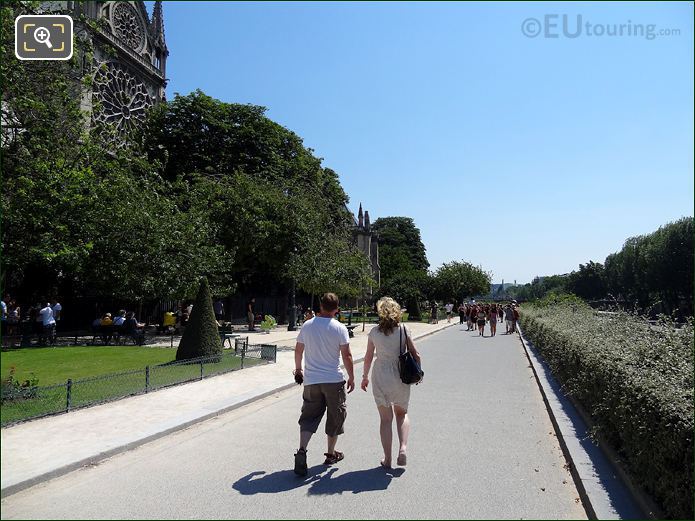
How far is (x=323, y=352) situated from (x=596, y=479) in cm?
291

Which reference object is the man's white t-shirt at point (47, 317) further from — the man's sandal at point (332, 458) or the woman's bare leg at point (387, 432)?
the woman's bare leg at point (387, 432)

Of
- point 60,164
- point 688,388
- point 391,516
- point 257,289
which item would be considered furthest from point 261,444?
point 257,289

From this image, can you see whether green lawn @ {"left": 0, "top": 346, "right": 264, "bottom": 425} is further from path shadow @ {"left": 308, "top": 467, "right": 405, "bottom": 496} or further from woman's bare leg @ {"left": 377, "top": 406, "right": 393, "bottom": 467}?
woman's bare leg @ {"left": 377, "top": 406, "right": 393, "bottom": 467}

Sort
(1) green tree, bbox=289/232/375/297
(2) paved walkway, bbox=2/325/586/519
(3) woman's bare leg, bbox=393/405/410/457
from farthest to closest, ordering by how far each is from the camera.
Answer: (1) green tree, bbox=289/232/375/297 → (3) woman's bare leg, bbox=393/405/410/457 → (2) paved walkway, bbox=2/325/586/519

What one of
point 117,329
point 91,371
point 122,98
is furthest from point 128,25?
point 91,371

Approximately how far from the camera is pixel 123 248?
70.9 ft

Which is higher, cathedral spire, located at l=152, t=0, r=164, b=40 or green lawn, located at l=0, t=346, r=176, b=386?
cathedral spire, located at l=152, t=0, r=164, b=40

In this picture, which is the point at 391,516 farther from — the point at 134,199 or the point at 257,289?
the point at 257,289

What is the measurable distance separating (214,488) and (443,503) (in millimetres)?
2104

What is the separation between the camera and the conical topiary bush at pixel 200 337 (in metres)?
14.5

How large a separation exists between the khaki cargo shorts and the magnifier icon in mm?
6484

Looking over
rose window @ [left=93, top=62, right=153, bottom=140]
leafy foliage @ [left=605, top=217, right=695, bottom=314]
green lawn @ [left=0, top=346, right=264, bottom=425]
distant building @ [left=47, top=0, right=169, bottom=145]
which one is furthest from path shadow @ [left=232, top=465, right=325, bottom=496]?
leafy foliage @ [left=605, top=217, right=695, bottom=314]

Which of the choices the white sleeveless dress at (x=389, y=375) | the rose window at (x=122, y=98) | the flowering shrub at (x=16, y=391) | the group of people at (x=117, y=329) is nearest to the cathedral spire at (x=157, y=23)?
the rose window at (x=122, y=98)

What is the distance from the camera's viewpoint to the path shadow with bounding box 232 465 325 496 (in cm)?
535
